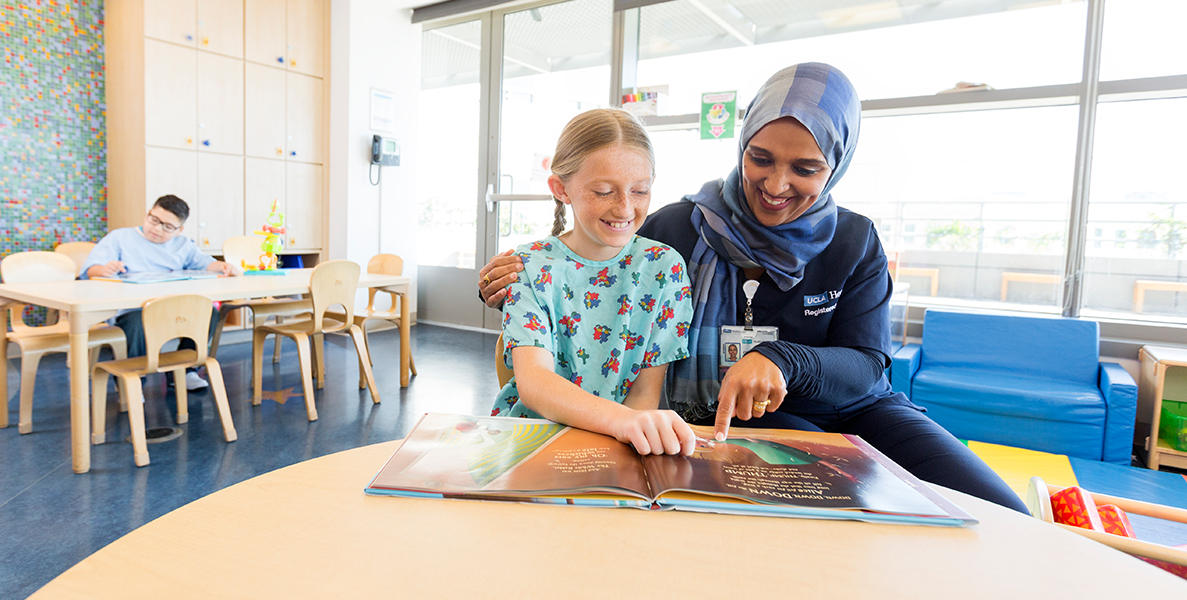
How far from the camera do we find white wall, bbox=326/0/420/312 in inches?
211

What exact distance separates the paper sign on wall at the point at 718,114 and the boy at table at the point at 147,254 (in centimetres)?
322

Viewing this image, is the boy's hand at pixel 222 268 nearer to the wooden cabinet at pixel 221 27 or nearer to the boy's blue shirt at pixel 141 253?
the boy's blue shirt at pixel 141 253

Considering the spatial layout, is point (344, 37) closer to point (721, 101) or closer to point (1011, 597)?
point (721, 101)

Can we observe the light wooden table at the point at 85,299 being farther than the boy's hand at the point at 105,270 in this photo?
No

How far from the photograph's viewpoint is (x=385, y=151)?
5.57 m

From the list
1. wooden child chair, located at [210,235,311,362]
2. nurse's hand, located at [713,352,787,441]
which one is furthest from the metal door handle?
→ nurse's hand, located at [713,352,787,441]

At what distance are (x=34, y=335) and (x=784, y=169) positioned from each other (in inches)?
134

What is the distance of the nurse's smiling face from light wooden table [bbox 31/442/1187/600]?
753 millimetres

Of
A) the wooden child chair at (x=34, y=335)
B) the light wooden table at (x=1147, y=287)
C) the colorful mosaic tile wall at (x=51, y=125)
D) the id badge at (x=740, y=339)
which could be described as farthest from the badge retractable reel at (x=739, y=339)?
the colorful mosaic tile wall at (x=51, y=125)

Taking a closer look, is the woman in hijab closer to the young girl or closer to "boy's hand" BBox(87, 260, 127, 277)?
the young girl

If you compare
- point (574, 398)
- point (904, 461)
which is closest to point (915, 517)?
point (574, 398)

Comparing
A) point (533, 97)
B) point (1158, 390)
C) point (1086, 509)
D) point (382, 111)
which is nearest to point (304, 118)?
point (382, 111)

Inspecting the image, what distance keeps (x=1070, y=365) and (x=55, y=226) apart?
6.37 metres

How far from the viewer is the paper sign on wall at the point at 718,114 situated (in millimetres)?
4352
